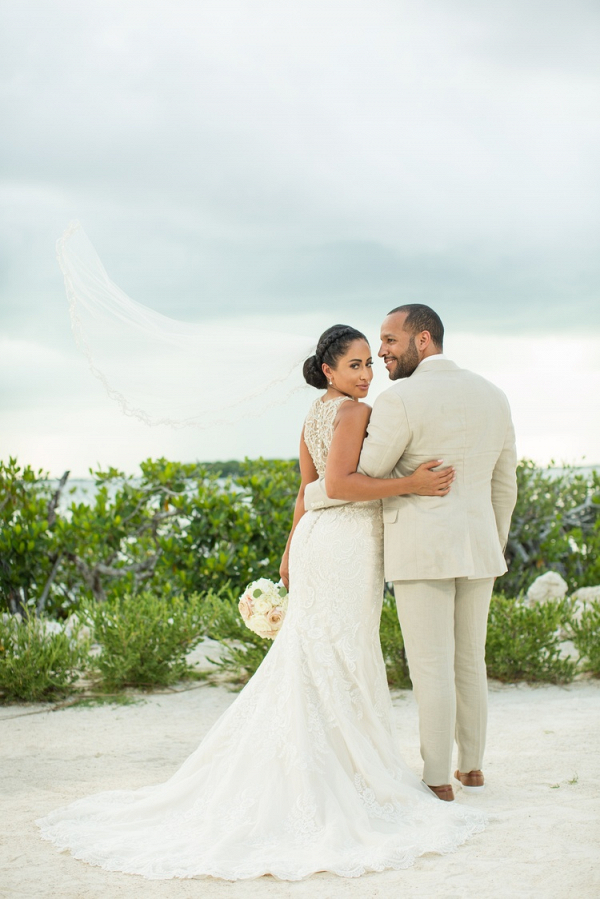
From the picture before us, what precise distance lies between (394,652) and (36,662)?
2.68 meters

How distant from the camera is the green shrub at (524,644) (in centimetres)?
683

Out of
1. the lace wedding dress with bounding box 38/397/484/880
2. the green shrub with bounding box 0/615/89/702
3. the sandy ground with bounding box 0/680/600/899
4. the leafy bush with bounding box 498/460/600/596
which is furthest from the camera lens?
the leafy bush with bounding box 498/460/600/596

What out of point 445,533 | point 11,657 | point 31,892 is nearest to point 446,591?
point 445,533

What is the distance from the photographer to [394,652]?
6797 mm

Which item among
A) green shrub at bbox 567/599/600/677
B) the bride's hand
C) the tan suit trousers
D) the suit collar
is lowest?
green shrub at bbox 567/599/600/677

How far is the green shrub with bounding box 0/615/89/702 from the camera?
21.5 feet

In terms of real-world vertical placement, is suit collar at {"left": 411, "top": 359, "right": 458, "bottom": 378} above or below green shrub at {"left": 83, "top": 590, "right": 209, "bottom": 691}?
above

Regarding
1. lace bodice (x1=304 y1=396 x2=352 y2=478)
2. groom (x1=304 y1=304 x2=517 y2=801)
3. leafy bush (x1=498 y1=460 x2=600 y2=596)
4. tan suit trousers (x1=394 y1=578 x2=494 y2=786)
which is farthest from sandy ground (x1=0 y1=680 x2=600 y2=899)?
leafy bush (x1=498 y1=460 x2=600 y2=596)

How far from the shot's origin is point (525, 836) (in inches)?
153

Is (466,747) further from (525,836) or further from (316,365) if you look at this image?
(316,365)

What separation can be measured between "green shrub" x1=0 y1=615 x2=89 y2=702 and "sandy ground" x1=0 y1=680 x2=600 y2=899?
18 centimetres

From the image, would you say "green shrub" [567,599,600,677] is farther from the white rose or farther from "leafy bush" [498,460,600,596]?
the white rose

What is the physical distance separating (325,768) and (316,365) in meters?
1.86

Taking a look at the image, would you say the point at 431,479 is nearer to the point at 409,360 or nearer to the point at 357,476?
the point at 357,476
